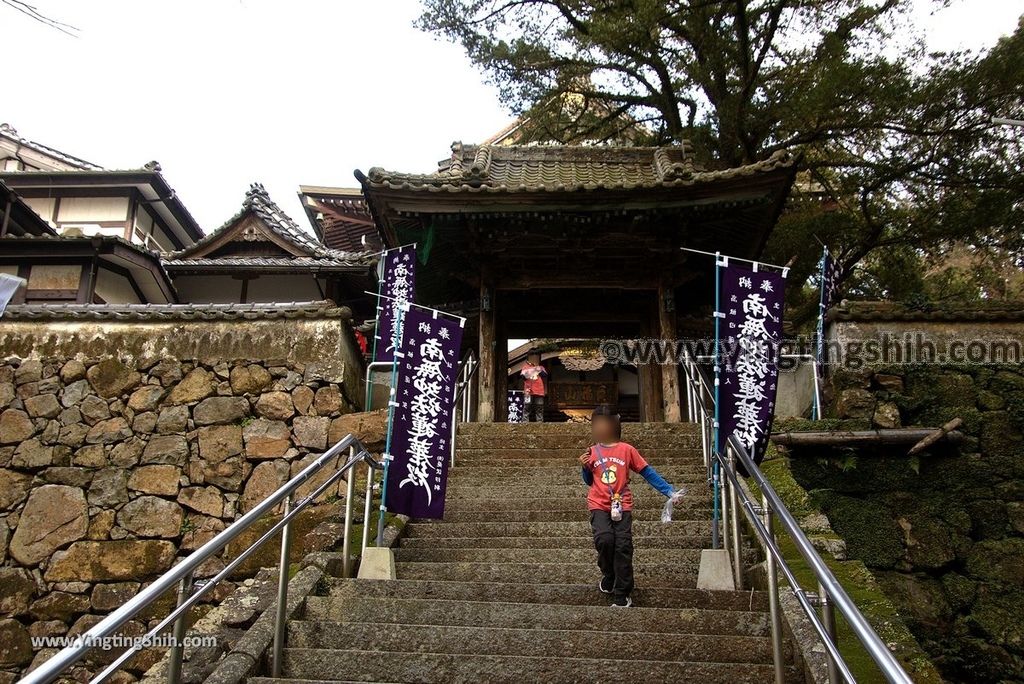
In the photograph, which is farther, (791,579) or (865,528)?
(865,528)

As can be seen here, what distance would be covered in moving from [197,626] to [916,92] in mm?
12913

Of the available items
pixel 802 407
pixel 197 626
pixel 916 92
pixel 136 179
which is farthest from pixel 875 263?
pixel 136 179

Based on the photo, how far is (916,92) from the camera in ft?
38.7

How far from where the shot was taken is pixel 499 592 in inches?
185

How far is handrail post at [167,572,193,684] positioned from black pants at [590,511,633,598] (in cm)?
239

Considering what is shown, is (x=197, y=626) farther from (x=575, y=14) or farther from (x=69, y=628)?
(x=575, y=14)

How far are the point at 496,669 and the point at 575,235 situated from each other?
7.35m

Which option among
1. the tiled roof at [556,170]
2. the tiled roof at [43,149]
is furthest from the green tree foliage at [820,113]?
the tiled roof at [43,149]

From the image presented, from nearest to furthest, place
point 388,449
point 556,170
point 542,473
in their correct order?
point 388,449 < point 542,473 < point 556,170

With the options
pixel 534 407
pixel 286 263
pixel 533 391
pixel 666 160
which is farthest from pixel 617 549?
pixel 534 407

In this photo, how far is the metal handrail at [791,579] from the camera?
2.28 metres

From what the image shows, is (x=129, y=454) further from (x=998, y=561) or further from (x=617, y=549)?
(x=998, y=561)

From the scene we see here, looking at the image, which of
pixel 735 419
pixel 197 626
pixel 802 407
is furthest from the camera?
pixel 802 407

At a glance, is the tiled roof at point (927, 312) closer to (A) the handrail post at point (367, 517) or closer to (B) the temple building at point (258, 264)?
(A) the handrail post at point (367, 517)
